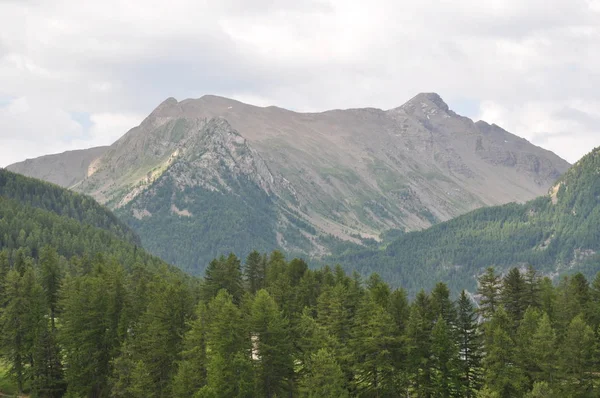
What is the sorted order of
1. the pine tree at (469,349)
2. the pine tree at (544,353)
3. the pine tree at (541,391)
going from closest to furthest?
the pine tree at (541,391)
the pine tree at (544,353)
the pine tree at (469,349)

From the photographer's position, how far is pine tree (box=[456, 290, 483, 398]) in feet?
247

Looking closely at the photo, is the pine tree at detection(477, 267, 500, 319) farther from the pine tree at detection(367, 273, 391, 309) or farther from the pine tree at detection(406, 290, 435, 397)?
the pine tree at detection(367, 273, 391, 309)

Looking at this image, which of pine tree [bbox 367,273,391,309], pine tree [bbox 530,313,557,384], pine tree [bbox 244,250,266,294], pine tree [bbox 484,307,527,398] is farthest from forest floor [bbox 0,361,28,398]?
pine tree [bbox 530,313,557,384]

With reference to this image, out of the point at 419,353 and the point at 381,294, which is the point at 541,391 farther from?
the point at 381,294

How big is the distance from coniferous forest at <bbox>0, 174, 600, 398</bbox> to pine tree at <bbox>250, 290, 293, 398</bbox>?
0.13 meters

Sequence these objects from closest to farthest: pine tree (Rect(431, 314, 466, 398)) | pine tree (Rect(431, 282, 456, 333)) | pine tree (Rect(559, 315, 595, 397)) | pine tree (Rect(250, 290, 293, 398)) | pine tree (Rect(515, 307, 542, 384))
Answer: pine tree (Rect(559, 315, 595, 397)), pine tree (Rect(515, 307, 542, 384)), pine tree (Rect(431, 314, 466, 398)), pine tree (Rect(250, 290, 293, 398)), pine tree (Rect(431, 282, 456, 333))

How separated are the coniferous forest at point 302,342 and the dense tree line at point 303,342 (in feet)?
0.54

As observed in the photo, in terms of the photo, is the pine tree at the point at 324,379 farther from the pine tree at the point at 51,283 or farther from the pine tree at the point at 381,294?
the pine tree at the point at 51,283

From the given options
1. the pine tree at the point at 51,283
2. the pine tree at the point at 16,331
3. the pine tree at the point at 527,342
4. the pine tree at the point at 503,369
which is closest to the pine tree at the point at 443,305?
the pine tree at the point at 527,342

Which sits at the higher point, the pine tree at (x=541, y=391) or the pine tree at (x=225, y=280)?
the pine tree at (x=225, y=280)

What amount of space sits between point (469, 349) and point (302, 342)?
1901cm

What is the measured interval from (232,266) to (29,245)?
113996 millimetres

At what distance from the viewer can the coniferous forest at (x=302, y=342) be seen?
7150cm

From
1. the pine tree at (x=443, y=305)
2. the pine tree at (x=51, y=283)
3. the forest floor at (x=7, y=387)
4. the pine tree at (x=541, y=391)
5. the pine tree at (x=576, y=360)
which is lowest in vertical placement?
the forest floor at (x=7, y=387)
